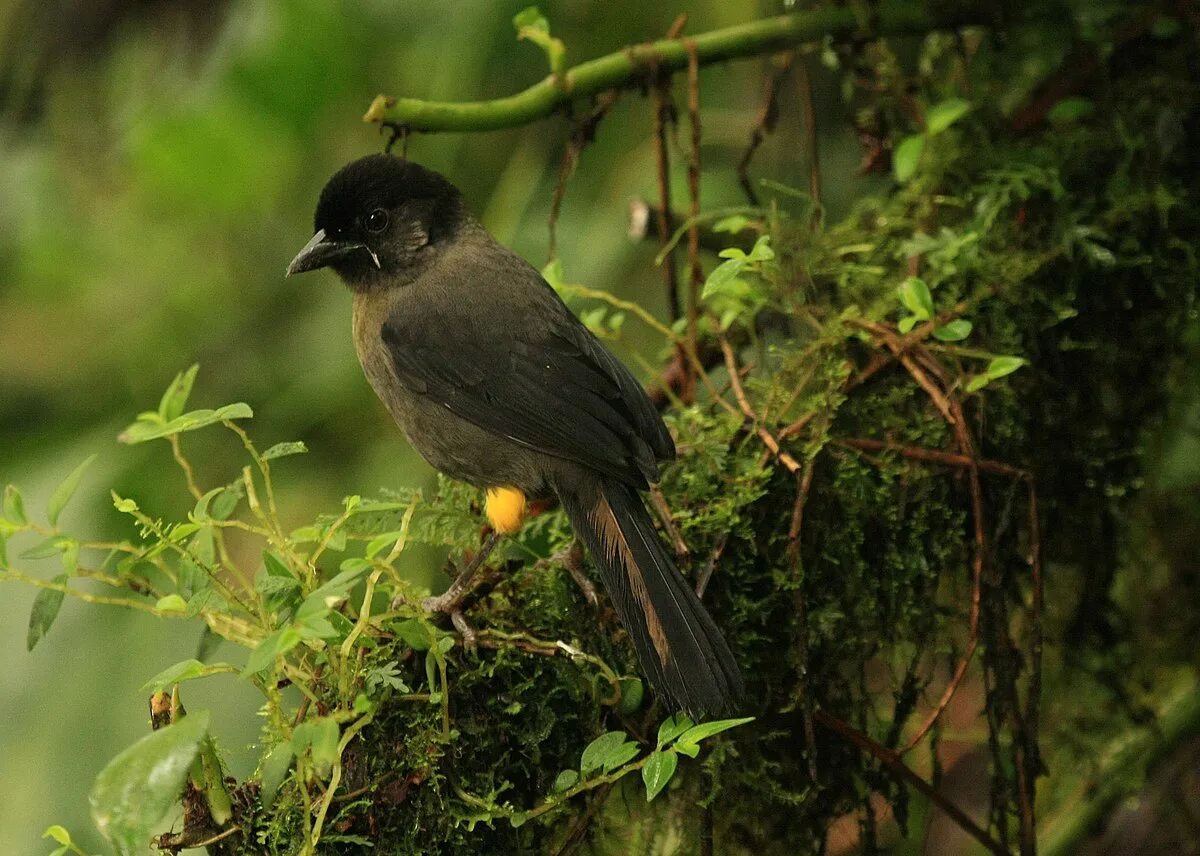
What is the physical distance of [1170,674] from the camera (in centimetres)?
293

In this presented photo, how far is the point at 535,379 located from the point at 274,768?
0.96 metres

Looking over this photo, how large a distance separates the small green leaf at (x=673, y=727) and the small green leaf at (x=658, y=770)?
0.06 meters

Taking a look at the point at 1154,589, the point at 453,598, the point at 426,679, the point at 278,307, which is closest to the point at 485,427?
the point at 453,598

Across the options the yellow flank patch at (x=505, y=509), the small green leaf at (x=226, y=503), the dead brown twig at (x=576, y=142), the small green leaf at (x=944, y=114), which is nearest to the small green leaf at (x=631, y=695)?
the yellow flank patch at (x=505, y=509)

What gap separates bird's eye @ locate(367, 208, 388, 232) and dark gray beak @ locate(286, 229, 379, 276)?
0.05 m

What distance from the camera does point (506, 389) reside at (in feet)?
7.73

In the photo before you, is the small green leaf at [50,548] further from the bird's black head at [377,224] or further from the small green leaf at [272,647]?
the bird's black head at [377,224]

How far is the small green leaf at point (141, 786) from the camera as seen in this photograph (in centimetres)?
128

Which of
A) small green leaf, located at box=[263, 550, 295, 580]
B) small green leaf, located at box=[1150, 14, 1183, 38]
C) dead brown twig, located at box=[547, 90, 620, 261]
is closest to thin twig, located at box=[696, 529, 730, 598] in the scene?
small green leaf, located at box=[263, 550, 295, 580]

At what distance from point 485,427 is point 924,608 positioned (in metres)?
0.87

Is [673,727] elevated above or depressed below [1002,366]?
below

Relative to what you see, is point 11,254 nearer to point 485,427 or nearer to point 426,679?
point 485,427

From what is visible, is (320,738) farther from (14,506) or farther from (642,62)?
(642,62)

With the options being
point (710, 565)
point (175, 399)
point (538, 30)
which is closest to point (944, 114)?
point (538, 30)
